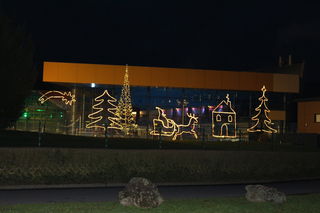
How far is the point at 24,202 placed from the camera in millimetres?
11922

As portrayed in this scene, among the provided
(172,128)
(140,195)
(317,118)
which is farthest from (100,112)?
(140,195)

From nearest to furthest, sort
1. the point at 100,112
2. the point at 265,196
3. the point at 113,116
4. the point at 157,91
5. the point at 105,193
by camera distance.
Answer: the point at 265,196
the point at 105,193
the point at 113,116
the point at 100,112
the point at 157,91

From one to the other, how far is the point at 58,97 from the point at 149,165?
17.4 m

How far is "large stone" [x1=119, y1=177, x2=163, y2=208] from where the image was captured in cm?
1070

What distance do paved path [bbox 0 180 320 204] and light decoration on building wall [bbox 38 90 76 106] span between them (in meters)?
18.9

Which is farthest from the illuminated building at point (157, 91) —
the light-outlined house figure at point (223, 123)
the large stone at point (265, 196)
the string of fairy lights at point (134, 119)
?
the large stone at point (265, 196)

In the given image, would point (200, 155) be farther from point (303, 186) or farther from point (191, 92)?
point (191, 92)

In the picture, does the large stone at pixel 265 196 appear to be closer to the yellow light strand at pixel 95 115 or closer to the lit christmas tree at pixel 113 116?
the lit christmas tree at pixel 113 116

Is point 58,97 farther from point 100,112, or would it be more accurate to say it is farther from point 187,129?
point 187,129

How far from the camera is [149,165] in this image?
1803cm

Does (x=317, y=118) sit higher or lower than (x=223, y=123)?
higher

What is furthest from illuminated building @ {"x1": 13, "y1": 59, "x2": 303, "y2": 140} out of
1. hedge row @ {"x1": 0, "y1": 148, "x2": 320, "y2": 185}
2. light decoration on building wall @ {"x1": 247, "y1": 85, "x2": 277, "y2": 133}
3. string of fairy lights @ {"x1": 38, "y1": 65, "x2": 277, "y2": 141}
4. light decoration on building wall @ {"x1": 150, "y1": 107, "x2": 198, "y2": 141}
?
hedge row @ {"x1": 0, "y1": 148, "x2": 320, "y2": 185}

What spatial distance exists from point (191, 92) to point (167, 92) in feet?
6.62

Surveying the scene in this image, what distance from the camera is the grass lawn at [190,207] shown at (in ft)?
33.5
